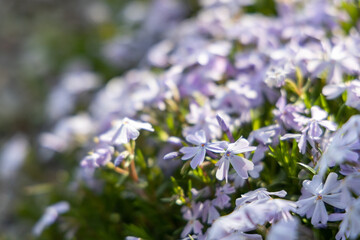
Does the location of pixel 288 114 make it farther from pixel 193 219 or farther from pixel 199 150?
pixel 193 219

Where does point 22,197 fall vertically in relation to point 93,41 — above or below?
below

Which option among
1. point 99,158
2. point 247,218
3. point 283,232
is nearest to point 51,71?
point 99,158

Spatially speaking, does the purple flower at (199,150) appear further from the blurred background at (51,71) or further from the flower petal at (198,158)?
the blurred background at (51,71)

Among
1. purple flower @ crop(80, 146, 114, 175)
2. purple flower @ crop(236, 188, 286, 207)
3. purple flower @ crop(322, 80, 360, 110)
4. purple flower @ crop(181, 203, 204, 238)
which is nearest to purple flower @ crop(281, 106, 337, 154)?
purple flower @ crop(322, 80, 360, 110)

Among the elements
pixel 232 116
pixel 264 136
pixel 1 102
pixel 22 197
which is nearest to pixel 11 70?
pixel 1 102

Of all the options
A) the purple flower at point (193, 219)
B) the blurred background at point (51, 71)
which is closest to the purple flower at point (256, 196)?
the purple flower at point (193, 219)

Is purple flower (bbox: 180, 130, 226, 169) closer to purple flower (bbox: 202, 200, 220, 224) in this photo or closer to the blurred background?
purple flower (bbox: 202, 200, 220, 224)

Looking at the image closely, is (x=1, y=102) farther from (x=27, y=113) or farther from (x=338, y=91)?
(x=338, y=91)
